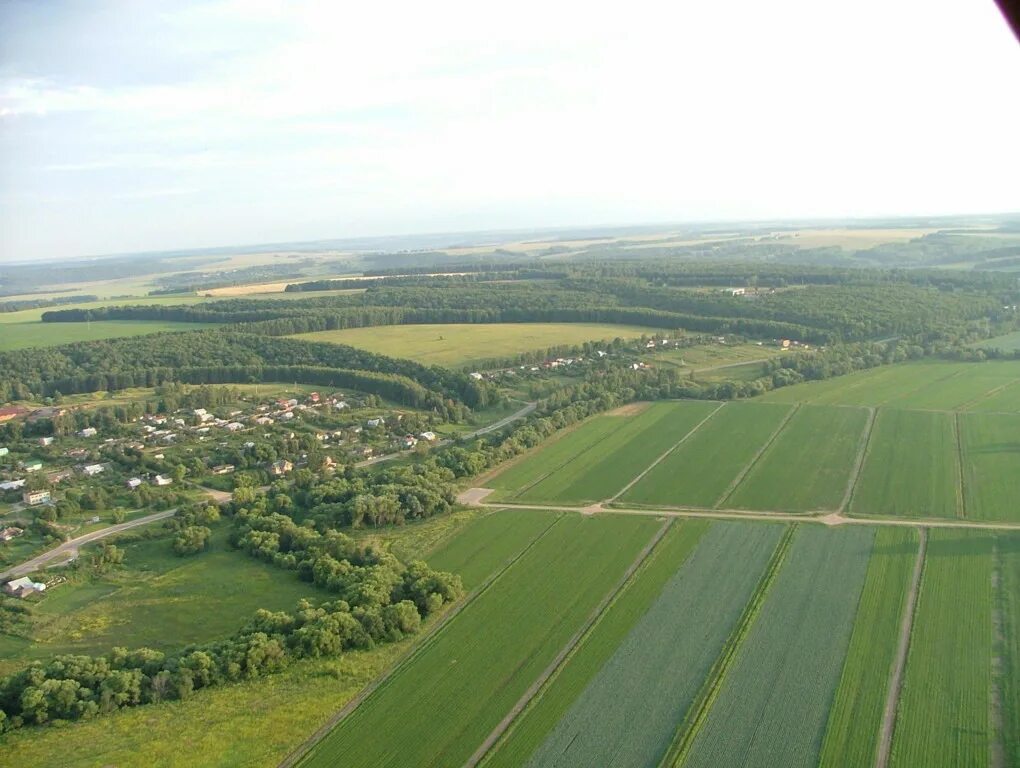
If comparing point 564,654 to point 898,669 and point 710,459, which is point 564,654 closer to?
point 898,669

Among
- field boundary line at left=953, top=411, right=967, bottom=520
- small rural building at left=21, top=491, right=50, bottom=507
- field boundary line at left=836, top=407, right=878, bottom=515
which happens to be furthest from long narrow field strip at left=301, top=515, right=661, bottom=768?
small rural building at left=21, top=491, right=50, bottom=507

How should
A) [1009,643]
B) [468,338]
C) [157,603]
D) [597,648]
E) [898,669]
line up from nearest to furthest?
[898,669], [1009,643], [597,648], [157,603], [468,338]

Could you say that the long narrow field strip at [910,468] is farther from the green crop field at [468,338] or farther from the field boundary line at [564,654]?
the green crop field at [468,338]

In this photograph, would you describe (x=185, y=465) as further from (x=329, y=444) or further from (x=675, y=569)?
(x=675, y=569)

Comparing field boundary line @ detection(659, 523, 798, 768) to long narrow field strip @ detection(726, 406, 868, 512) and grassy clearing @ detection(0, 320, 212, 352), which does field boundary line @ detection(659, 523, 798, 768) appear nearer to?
long narrow field strip @ detection(726, 406, 868, 512)

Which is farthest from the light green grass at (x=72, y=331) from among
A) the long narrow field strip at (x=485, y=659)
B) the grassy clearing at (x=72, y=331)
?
the long narrow field strip at (x=485, y=659)

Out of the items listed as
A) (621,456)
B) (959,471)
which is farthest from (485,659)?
(959,471)

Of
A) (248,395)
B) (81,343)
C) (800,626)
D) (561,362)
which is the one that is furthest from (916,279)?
(81,343)
